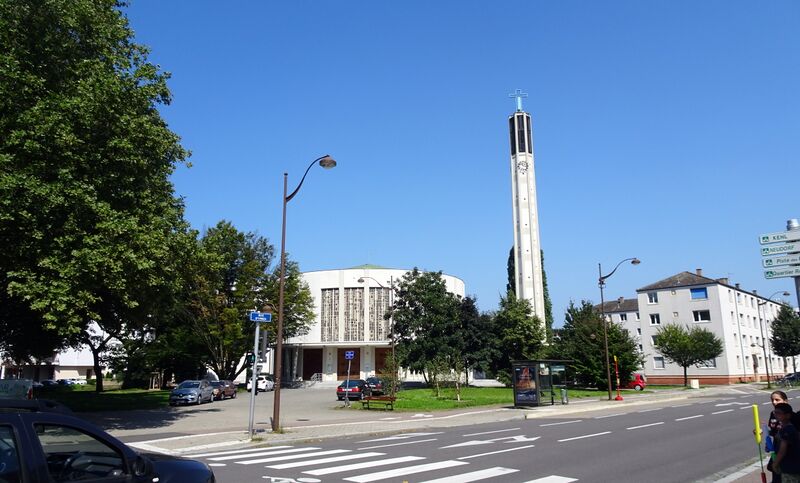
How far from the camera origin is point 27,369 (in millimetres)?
84000

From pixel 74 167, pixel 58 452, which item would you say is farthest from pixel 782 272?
pixel 74 167

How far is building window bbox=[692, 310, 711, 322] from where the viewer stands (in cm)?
6588

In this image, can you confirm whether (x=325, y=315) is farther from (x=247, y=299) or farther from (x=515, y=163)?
(x=515, y=163)

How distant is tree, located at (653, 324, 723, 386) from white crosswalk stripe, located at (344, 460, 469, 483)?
4886 centimetres

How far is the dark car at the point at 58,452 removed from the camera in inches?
147

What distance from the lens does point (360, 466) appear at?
1132 centimetres

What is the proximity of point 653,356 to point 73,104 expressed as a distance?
226 feet

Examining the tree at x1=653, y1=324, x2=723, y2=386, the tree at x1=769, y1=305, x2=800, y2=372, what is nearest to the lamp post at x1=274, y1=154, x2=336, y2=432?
the tree at x1=653, y1=324, x2=723, y2=386

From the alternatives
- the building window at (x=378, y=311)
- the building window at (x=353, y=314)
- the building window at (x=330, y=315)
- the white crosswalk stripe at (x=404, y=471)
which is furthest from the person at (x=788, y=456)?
the building window at (x=330, y=315)

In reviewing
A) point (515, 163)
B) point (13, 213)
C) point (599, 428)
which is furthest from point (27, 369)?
point (599, 428)

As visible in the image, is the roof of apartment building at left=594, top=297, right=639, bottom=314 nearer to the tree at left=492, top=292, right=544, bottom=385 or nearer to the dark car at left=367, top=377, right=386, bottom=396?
the tree at left=492, top=292, right=544, bottom=385

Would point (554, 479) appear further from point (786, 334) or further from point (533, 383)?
point (786, 334)

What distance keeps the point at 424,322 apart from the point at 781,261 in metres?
41.8

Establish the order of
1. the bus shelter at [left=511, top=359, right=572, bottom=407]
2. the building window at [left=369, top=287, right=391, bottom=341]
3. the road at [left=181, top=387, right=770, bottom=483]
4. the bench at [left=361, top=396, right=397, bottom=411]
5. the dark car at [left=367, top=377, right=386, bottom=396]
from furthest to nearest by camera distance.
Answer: the building window at [left=369, top=287, right=391, bottom=341] < the dark car at [left=367, top=377, right=386, bottom=396] < the bus shelter at [left=511, top=359, right=572, bottom=407] < the bench at [left=361, top=396, right=397, bottom=411] < the road at [left=181, top=387, right=770, bottom=483]
